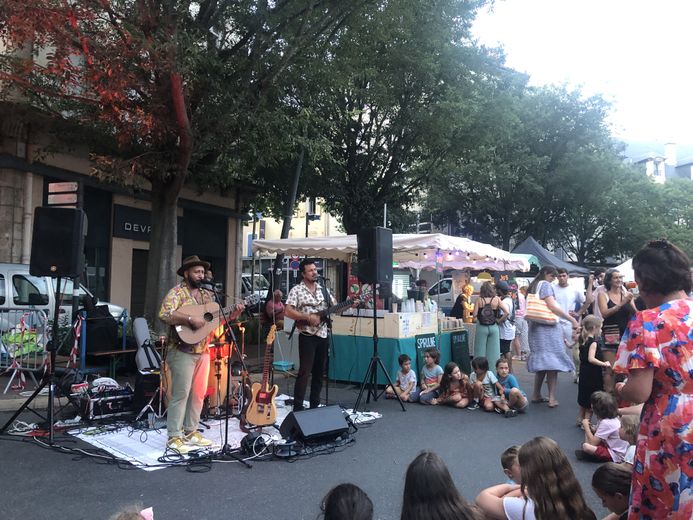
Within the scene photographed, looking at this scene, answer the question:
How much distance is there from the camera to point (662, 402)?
2422mm

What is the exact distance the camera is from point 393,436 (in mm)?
6469

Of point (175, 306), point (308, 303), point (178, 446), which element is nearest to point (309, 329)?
point (308, 303)

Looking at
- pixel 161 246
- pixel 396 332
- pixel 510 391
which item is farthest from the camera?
pixel 161 246

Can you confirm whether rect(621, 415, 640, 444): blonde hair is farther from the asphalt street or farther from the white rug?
the white rug

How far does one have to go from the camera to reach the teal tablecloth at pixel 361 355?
29.9ft

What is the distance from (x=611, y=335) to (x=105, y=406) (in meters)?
6.02

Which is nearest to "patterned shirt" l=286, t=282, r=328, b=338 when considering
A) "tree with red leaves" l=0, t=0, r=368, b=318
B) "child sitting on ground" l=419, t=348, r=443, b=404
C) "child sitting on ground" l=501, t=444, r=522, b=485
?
"child sitting on ground" l=419, t=348, r=443, b=404

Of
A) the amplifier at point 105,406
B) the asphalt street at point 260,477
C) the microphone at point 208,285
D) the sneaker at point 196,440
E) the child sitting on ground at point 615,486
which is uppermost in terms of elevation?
the microphone at point 208,285

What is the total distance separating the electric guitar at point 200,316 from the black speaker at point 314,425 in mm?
1216

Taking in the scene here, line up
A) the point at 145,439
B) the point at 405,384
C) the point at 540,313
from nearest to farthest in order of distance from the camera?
the point at 145,439 → the point at 540,313 → the point at 405,384

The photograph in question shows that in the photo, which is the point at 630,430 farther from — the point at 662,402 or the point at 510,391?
the point at 510,391

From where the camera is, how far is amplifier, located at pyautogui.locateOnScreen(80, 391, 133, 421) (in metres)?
6.82

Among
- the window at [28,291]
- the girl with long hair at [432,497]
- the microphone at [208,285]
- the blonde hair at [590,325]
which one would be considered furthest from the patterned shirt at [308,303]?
the window at [28,291]

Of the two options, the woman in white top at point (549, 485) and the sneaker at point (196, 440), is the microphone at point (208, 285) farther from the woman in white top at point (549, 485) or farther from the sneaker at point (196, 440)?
the woman in white top at point (549, 485)
